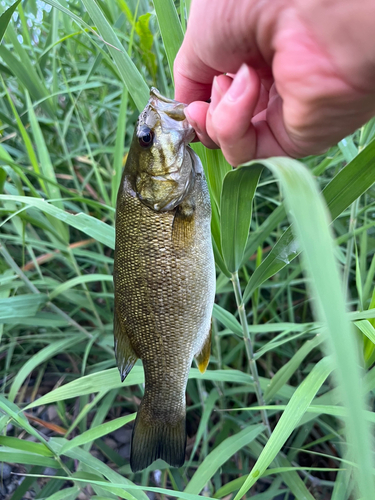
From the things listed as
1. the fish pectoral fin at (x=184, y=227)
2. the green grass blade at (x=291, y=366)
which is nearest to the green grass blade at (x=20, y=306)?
the fish pectoral fin at (x=184, y=227)

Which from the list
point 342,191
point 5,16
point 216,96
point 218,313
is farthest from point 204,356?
point 5,16

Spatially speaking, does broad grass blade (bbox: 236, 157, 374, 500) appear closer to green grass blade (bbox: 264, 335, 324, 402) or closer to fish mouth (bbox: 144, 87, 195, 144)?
fish mouth (bbox: 144, 87, 195, 144)

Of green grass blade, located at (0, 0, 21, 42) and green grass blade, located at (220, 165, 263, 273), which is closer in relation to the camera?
green grass blade, located at (220, 165, 263, 273)

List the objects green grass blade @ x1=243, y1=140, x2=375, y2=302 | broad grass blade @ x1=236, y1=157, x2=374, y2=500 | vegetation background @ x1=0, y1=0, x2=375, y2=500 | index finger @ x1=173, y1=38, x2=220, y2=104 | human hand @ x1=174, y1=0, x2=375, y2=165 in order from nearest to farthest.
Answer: broad grass blade @ x1=236, y1=157, x2=374, y2=500 < vegetation background @ x1=0, y1=0, x2=375, y2=500 < human hand @ x1=174, y1=0, x2=375, y2=165 < green grass blade @ x1=243, y1=140, x2=375, y2=302 < index finger @ x1=173, y1=38, x2=220, y2=104

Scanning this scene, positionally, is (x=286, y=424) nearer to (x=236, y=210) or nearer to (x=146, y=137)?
(x=236, y=210)

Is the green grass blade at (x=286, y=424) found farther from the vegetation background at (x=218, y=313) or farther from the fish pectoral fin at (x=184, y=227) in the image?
the fish pectoral fin at (x=184, y=227)

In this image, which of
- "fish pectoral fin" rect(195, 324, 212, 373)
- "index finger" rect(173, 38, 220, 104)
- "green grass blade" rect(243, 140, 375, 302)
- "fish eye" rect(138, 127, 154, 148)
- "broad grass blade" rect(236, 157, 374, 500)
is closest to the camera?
"broad grass blade" rect(236, 157, 374, 500)

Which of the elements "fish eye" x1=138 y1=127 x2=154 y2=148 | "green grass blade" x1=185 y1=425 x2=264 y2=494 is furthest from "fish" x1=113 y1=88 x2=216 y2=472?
"green grass blade" x1=185 y1=425 x2=264 y2=494

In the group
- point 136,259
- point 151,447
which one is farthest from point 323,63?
point 151,447

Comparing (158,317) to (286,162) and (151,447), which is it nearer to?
(151,447)
